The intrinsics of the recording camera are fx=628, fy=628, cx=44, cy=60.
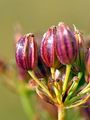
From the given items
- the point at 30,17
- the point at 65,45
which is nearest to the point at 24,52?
the point at 65,45

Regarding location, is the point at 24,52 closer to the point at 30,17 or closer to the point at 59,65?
the point at 59,65

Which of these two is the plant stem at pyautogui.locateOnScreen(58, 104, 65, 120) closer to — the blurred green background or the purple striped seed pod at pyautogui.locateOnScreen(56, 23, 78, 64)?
the purple striped seed pod at pyautogui.locateOnScreen(56, 23, 78, 64)

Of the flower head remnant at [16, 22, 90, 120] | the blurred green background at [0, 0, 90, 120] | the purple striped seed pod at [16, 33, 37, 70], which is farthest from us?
the blurred green background at [0, 0, 90, 120]

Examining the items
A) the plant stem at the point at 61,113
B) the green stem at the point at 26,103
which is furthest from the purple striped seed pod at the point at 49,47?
the green stem at the point at 26,103

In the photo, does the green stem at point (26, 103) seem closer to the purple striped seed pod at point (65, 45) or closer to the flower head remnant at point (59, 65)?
the flower head remnant at point (59, 65)

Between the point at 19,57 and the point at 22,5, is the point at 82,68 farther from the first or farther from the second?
the point at 22,5

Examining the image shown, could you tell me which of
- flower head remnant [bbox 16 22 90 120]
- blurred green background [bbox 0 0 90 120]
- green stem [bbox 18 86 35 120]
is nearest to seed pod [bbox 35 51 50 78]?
flower head remnant [bbox 16 22 90 120]

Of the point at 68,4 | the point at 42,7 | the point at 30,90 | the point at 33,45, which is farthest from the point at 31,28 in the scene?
the point at 33,45
